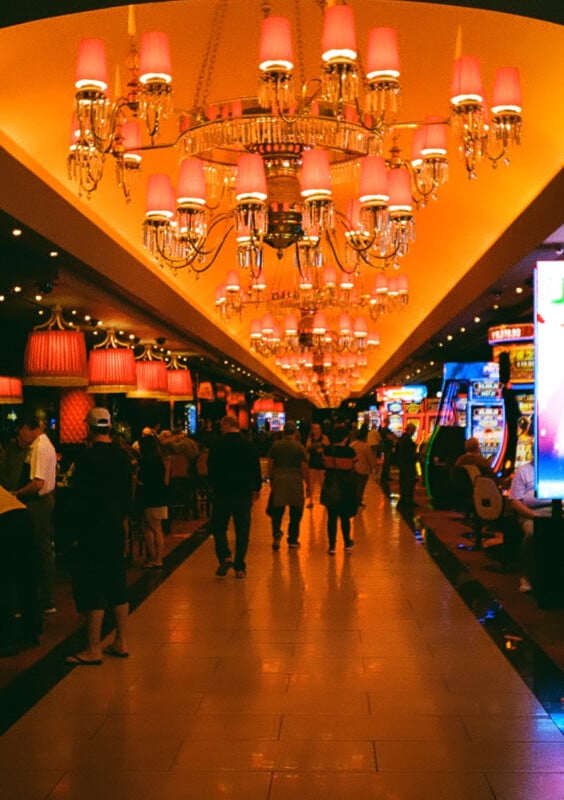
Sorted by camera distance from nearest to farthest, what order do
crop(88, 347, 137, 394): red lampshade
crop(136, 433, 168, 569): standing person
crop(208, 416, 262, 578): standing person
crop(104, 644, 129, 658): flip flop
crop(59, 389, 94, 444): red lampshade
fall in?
crop(104, 644, 129, 658): flip flop < crop(208, 416, 262, 578): standing person < crop(136, 433, 168, 569): standing person < crop(88, 347, 137, 394): red lampshade < crop(59, 389, 94, 444): red lampshade

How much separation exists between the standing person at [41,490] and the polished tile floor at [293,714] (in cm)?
77

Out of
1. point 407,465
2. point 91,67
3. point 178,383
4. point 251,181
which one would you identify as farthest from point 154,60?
point 407,465

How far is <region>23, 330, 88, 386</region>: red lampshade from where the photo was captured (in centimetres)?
855

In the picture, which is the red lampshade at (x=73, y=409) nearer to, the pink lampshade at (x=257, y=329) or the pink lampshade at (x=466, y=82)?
the pink lampshade at (x=257, y=329)

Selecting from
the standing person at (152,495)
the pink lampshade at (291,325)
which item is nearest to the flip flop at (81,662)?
the standing person at (152,495)

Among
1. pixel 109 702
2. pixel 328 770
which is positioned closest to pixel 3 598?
pixel 109 702

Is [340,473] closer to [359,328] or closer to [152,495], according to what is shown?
[152,495]

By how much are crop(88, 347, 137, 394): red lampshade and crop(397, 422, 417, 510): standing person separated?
321 inches

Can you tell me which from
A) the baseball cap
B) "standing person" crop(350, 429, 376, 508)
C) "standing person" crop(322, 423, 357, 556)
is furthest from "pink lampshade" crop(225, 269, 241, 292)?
the baseball cap

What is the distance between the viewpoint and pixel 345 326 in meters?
18.7

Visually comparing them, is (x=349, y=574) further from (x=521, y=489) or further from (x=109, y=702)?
(x=109, y=702)

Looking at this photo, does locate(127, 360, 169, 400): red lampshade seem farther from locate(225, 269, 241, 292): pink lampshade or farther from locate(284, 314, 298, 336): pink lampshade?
locate(284, 314, 298, 336): pink lampshade

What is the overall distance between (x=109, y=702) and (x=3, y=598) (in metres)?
1.03

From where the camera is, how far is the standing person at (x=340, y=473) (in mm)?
11633
